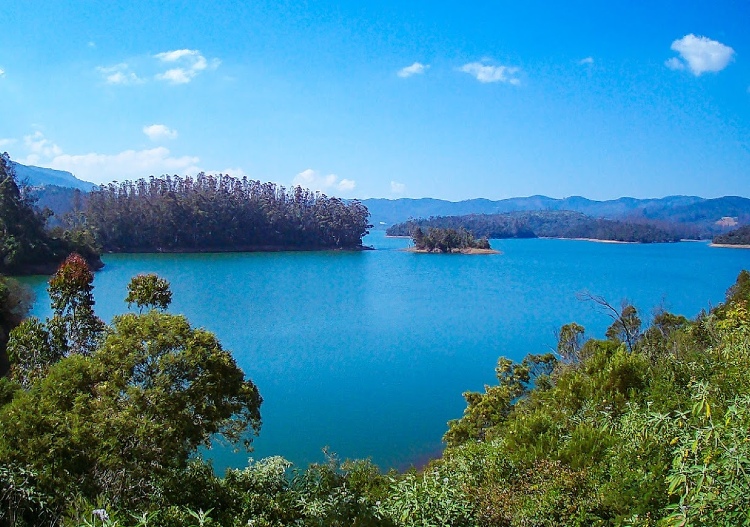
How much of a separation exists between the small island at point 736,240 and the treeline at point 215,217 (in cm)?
8551

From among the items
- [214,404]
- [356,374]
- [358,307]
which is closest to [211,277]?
[358,307]

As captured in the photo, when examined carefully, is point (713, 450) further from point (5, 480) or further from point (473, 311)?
point (473, 311)

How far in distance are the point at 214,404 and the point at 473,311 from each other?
31.9 meters

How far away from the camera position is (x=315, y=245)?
9556 centimetres

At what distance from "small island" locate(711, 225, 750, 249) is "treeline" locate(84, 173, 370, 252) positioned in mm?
85505

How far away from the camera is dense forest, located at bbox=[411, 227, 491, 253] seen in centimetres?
9531

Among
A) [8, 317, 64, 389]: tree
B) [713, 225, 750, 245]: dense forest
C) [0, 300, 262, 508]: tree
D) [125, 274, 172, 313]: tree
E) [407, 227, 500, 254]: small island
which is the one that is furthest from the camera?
[713, 225, 750, 245]: dense forest

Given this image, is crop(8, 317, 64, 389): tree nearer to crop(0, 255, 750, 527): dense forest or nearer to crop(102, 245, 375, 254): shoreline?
crop(0, 255, 750, 527): dense forest

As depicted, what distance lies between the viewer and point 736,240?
127562 mm

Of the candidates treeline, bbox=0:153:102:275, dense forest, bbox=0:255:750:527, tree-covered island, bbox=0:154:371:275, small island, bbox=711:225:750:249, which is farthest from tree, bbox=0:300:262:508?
small island, bbox=711:225:750:249

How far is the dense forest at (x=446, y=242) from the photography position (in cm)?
9531

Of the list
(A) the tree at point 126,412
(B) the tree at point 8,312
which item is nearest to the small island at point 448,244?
(B) the tree at point 8,312

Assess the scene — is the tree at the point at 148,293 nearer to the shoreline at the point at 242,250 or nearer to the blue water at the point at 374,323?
the blue water at the point at 374,323

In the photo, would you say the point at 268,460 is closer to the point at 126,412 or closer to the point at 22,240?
the point at 126,412
